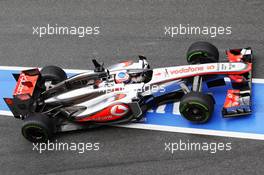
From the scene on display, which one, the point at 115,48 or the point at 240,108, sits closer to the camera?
the point at 240,108

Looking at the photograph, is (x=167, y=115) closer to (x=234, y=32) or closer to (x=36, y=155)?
(x=36, y=155)

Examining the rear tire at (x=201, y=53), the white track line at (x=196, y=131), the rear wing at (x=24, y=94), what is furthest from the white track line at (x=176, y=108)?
the rear wing at (x=24, y=94)


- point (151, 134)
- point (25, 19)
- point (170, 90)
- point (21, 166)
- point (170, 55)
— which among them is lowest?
point (21, 166)

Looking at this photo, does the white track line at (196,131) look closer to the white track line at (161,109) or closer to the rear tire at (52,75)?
the white track line at (161,109)

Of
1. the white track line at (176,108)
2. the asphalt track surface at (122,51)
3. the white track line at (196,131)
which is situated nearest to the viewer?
the asphalt track surface at (122,51)

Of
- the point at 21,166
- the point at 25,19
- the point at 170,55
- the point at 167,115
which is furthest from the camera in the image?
the point at 25,19

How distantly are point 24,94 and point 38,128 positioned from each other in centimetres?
61

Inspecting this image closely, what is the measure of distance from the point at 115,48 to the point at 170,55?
1.20m

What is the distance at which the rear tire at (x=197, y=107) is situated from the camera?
699cm

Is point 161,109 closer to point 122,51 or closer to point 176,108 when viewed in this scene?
point 176,108

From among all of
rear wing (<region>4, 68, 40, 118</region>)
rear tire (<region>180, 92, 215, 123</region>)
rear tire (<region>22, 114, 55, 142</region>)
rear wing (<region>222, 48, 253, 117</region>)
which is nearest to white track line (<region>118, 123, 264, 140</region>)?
rear tire (<region>180, 92, 215, 123</region>)

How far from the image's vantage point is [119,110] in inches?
289

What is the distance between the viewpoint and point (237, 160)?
6738 mm

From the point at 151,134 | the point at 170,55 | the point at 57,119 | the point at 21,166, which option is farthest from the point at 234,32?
the point at 21,166
